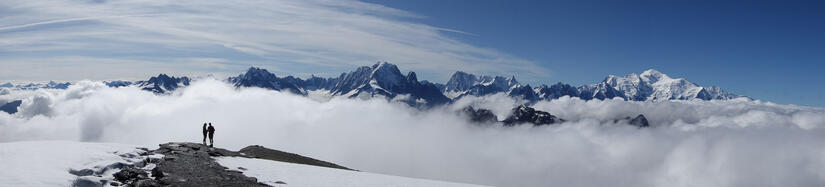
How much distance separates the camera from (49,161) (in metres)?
23.2

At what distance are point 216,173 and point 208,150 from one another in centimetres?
1583

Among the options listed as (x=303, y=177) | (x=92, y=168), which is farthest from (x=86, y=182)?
(x=303, y=177)

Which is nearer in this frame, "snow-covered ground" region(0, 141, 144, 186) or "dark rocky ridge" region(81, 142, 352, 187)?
"snow-covered ground" region(0, 141, 144, 186)

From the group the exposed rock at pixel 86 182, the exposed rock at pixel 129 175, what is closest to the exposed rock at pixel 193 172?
the exposed rock at pixel 129 175

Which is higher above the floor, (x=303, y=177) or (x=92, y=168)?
(x=92, y=168)

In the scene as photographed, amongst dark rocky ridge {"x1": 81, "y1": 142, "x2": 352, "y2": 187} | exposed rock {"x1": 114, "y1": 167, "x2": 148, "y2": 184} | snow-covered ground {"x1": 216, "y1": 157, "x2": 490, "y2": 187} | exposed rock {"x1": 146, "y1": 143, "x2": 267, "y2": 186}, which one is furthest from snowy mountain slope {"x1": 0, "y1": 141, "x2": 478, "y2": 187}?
exposed rock {"x1": 146, "y1": 143, "x2": 267, "y2": 186}

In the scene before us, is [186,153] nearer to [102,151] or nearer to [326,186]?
[102,151]

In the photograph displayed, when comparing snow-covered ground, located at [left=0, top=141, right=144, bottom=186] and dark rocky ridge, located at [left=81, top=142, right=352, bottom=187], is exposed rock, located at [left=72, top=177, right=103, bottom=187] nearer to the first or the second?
dark rocky ridge, located at [left=81, top=142, right=352, bottom=187]

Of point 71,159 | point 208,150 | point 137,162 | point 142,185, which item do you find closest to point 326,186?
point 142,185

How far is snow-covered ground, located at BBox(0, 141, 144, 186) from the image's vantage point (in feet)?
61.8

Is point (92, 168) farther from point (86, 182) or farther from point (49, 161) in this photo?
point (86, 182)

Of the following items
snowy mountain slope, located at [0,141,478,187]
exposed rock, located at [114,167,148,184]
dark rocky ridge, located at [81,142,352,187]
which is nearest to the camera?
snowy mountain slope, located at [0,141,478,187]

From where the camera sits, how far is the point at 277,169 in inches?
1352

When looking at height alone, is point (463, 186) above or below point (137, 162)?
below
